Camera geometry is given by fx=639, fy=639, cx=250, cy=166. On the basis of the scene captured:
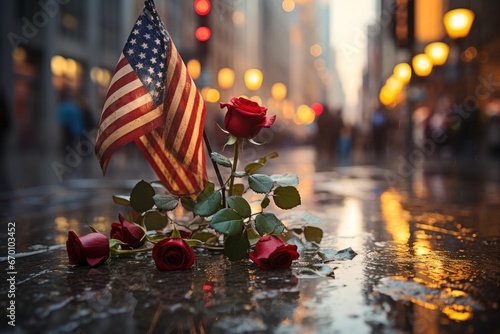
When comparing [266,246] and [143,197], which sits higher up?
[143,197]

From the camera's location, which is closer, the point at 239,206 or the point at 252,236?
the point at 239,206

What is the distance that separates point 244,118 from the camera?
2.94 meters

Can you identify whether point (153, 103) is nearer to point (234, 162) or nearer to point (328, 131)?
point (234, 162)

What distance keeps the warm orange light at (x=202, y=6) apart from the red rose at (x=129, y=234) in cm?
993

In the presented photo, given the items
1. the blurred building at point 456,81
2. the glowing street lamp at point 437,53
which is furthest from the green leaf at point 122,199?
the glowing street lamp at point 437,53

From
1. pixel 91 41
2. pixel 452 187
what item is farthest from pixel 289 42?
pixel 452 187

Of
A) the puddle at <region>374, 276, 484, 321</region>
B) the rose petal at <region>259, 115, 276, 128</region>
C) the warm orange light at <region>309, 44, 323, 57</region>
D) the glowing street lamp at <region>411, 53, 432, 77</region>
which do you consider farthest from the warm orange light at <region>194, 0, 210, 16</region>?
the warm orange light at <region>309, 44, 323, 57</region>

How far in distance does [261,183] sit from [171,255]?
543 mm

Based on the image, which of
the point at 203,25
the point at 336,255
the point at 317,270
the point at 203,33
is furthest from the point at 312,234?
the point at 203,25

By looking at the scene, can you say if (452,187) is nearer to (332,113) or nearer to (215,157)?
(215,157)

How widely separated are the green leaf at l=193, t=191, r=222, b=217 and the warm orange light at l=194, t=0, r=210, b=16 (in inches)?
394

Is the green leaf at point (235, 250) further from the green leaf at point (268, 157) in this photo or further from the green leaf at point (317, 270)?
the green leaf at point (268, 157)

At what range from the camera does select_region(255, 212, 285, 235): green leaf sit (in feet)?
9.49

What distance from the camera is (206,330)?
1.83 metres
